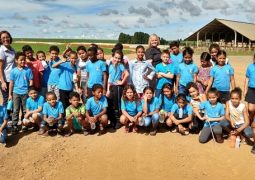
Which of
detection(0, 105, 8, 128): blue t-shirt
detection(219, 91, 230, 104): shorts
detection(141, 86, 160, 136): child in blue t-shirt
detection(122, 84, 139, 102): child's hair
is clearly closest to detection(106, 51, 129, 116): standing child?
detection(122, 84, 139, 102): child's hair

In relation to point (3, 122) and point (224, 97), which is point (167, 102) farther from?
point (3, 122)

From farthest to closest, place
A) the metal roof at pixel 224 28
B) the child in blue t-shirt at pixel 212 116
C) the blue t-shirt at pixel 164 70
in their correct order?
the metal roof at pixel 224 28, the blue t-shirt at pixel 164 70, the child in blue t-shirt at pixel 212 116

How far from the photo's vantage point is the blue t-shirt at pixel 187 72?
712 centimetres

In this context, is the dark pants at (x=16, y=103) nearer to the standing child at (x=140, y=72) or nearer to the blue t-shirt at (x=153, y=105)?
the standing child at (x=140, y=72)

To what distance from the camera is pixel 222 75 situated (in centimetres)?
682

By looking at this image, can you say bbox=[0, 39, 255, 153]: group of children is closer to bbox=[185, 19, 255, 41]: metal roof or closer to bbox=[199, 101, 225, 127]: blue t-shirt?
bbox=[199, 101, 225, 127]: blue t-shirt

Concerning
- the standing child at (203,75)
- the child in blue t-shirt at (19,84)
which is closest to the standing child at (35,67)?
the child in blue t-shirt at (19,84)

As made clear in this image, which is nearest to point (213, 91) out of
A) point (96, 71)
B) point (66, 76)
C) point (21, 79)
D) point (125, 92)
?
point (125, 92)

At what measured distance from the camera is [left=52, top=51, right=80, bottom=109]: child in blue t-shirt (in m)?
7.49

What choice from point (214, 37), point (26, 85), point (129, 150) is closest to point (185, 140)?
point (129, 150)

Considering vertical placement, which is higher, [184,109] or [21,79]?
[21,79]

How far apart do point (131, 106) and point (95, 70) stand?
106 cm

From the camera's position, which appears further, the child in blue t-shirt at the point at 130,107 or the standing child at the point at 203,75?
the standing child at the point at 203,75

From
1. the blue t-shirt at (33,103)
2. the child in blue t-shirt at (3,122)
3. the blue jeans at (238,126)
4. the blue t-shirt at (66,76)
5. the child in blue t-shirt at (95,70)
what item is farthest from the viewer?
the blue t-shirt at (66,76)
